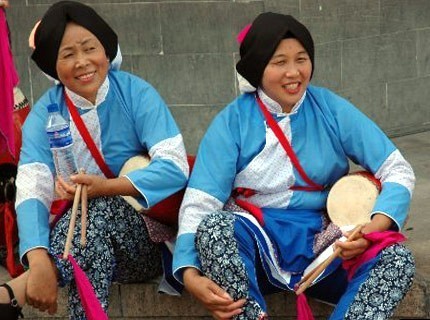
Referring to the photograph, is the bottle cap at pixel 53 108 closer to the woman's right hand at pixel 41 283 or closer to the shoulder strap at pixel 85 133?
the shoulder strap at pixel 85 133

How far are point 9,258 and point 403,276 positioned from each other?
1844 millimetres

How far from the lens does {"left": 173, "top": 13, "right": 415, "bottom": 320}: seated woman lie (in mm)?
3787

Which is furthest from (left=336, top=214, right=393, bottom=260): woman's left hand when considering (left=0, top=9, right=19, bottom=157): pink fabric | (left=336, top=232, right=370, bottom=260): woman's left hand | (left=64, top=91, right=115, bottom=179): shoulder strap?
(left=0, top=9, right=19, bottom=157): pink fabric

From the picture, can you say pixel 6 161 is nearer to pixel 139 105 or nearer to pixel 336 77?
pixel 139 105

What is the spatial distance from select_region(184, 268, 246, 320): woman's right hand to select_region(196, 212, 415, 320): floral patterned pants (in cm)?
2

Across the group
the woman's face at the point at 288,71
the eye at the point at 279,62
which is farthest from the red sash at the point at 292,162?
the eye at the point at 279,62

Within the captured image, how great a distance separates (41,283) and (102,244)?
0.29 metres

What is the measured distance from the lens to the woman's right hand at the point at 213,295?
3.72 m

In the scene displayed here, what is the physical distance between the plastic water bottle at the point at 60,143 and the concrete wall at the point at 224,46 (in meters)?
2.69

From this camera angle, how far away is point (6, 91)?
179 inches

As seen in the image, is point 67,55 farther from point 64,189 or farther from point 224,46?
point 224,46

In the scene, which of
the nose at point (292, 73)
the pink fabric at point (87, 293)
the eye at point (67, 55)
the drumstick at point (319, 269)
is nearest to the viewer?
the drumstick at point (319, 269)

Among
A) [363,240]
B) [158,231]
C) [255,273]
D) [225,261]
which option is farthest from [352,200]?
[158,231]

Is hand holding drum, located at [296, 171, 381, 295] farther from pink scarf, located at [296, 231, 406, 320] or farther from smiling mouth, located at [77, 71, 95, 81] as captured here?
smiling mouth, located at [77, 71, 95, 81]
